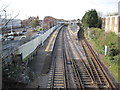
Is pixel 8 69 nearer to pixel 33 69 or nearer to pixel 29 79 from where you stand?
pixel 29 79

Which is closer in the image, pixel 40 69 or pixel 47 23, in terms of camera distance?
pixel 40 69

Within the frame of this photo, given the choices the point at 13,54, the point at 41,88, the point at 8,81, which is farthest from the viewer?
the point at 13,54

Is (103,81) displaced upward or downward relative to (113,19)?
downward

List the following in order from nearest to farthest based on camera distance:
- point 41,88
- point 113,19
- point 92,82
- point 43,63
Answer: point 41,88 → point 92,82 → point 43,63 → point 113,19

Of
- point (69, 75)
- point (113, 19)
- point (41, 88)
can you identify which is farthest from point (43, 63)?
point (113, 19)

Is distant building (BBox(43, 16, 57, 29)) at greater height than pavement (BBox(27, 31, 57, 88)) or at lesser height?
greater

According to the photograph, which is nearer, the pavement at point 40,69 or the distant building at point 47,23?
the pavement at point 40,69

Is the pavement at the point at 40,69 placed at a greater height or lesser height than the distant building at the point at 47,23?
lesser

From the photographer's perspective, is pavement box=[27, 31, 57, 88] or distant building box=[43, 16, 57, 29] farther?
distant building box=[43, 16, 57, 29]

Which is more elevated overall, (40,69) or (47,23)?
(47,23)

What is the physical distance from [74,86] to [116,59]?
5.09 meters

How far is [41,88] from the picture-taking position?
7.66 m

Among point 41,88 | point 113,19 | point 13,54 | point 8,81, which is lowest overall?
point 41,88

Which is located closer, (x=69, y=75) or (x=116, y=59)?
(x=69, y=75)
